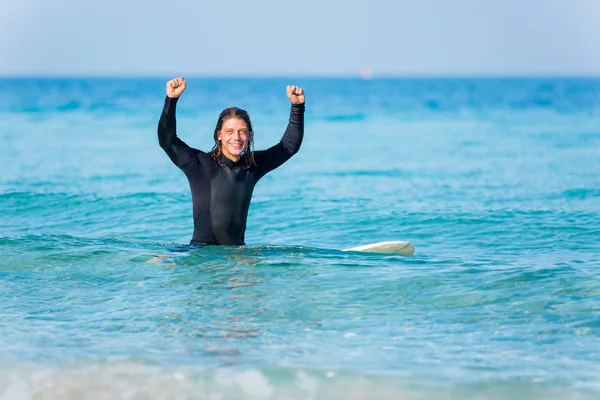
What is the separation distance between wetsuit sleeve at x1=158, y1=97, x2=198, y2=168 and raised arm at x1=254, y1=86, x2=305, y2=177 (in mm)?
624

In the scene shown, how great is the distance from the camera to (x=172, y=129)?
7.38 meters

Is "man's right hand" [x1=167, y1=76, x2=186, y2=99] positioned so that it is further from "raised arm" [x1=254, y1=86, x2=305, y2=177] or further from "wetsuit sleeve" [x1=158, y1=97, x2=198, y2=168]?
"raised arm" [x1=254, y1=86, x2=305, y2=177]

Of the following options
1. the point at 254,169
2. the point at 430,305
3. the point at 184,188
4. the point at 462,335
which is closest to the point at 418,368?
the point at 462,335

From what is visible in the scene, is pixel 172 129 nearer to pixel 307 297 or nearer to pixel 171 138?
pixel 171 138

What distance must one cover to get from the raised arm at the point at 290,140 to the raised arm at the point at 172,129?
0.64 meters

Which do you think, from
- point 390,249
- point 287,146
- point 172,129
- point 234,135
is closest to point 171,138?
point 172,129

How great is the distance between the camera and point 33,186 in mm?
16641

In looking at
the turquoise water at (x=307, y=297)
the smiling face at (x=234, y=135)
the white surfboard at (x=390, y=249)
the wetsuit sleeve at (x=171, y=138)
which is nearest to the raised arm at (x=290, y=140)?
the smiling face at (x=234, y=135)

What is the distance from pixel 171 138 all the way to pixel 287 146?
3.54ft

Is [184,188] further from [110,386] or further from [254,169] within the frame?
[110,386]

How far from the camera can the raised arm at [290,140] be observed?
303 inches

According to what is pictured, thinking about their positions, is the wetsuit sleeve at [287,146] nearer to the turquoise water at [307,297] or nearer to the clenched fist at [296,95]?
the clenched fist at [296,95]

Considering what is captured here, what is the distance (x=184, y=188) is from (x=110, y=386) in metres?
11.8

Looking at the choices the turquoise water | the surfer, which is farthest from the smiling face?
the turquoise water
